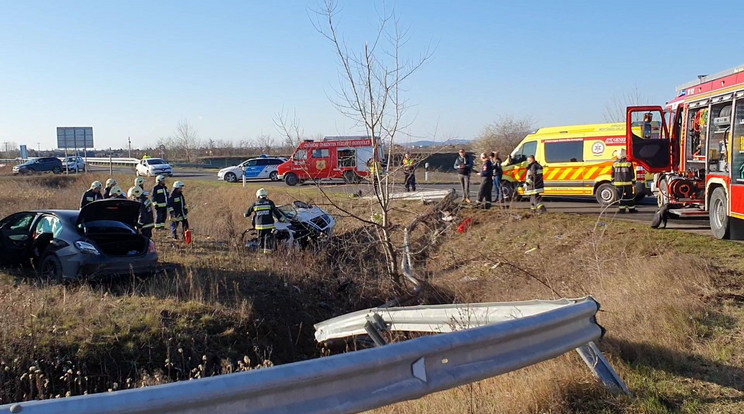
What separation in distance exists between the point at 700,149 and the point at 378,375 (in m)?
10.9

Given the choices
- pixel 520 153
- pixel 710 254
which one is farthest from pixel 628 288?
pixel 520 153

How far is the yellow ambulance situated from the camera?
16844mm

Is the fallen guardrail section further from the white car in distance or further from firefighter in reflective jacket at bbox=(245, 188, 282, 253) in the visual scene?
the white car in distance

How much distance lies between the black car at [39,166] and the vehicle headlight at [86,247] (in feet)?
127

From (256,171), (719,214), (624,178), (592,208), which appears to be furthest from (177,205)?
(256,171)

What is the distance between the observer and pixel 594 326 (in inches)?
146

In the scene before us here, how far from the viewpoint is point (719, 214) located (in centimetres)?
1034

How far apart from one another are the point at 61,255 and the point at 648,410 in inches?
334

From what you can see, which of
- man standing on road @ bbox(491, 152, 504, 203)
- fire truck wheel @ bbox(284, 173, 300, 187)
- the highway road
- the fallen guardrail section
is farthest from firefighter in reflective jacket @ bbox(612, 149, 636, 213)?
fire truck wheel @ bbox(284, 173, 300, 187)

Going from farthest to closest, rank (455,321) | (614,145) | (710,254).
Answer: (614,145) < (710,254) < (455,321)

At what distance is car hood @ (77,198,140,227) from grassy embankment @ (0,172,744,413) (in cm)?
109

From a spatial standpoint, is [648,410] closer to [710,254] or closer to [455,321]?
[455,321]

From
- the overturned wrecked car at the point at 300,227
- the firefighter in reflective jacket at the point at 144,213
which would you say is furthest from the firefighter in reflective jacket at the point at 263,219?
the firefighter in reflective jacket at the point at 144,213

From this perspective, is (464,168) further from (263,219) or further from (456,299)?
(456,299)
